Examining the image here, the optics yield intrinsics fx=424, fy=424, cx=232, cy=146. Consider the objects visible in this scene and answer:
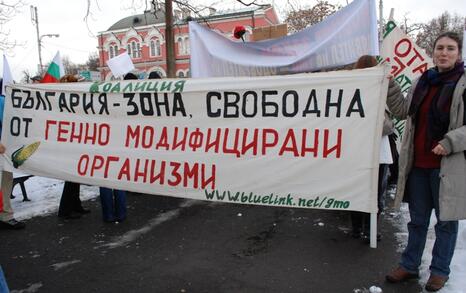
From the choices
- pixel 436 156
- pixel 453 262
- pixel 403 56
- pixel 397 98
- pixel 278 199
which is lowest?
pixel 453 262

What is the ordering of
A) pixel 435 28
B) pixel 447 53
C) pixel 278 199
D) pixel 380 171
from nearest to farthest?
1. pixel 447 53
2. pixel 278 199
3. pixel 380 171
4. pixel 435 28

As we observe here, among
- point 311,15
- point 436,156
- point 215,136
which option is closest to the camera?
point 436,156

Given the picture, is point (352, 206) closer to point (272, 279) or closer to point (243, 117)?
point (272, 279)

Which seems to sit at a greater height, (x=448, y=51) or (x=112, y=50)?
(x=112, y=50)

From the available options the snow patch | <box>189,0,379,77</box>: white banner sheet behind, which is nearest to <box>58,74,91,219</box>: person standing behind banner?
the snow patch

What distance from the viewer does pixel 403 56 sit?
6.14 m

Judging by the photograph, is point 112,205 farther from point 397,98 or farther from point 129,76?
point 397,98

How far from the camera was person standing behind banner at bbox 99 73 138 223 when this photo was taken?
528 cm

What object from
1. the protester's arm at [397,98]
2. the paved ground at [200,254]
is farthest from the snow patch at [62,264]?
the protester's arm at [397,98]

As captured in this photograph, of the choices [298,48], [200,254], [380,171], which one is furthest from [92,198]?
[380,171]

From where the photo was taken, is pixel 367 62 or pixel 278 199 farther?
pixel 367 62

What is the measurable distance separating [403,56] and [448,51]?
3.31 meters

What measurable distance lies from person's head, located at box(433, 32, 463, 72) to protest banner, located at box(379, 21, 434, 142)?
3.05 m

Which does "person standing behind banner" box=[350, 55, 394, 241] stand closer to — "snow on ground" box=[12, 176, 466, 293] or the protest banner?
"snow on ground" box=[12, 176, 466, 293]
